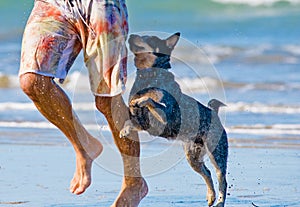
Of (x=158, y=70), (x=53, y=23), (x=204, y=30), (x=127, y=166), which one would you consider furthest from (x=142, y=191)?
(x=204, y=30)

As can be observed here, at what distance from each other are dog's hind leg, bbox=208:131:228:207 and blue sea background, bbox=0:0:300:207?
25 cm

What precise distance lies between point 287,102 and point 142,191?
19.9 feet

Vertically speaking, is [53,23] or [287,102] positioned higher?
[53,23]

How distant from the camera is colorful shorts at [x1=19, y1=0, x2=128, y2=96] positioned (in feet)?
16.0

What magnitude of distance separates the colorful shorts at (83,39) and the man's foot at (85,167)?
0.42 m

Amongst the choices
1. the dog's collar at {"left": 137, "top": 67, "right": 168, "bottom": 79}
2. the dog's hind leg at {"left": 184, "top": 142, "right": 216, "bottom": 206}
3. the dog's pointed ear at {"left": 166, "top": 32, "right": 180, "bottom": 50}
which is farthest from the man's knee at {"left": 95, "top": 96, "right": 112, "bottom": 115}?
the dog's hind leg at {"left": 184, "top": 142, "right": 216, "bottom": 206}

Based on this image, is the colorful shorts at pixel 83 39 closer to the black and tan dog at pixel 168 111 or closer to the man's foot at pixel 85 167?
the black and tan dog at pixel 168 111

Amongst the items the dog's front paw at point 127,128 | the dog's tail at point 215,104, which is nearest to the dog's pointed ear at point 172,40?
the dog's tail at point 215,104

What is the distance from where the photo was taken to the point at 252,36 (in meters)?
22.1

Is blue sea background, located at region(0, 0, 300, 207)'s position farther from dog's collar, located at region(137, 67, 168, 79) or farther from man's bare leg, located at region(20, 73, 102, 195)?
man's bare leg, located at region(20, 73, 102, 195)

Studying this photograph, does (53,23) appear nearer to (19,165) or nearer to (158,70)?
(158,70)

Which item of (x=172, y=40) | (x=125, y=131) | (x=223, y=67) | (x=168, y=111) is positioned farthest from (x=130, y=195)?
(x=223, y=67)

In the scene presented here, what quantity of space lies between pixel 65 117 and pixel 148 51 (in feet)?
2.04

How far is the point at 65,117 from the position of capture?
16.7 ft
